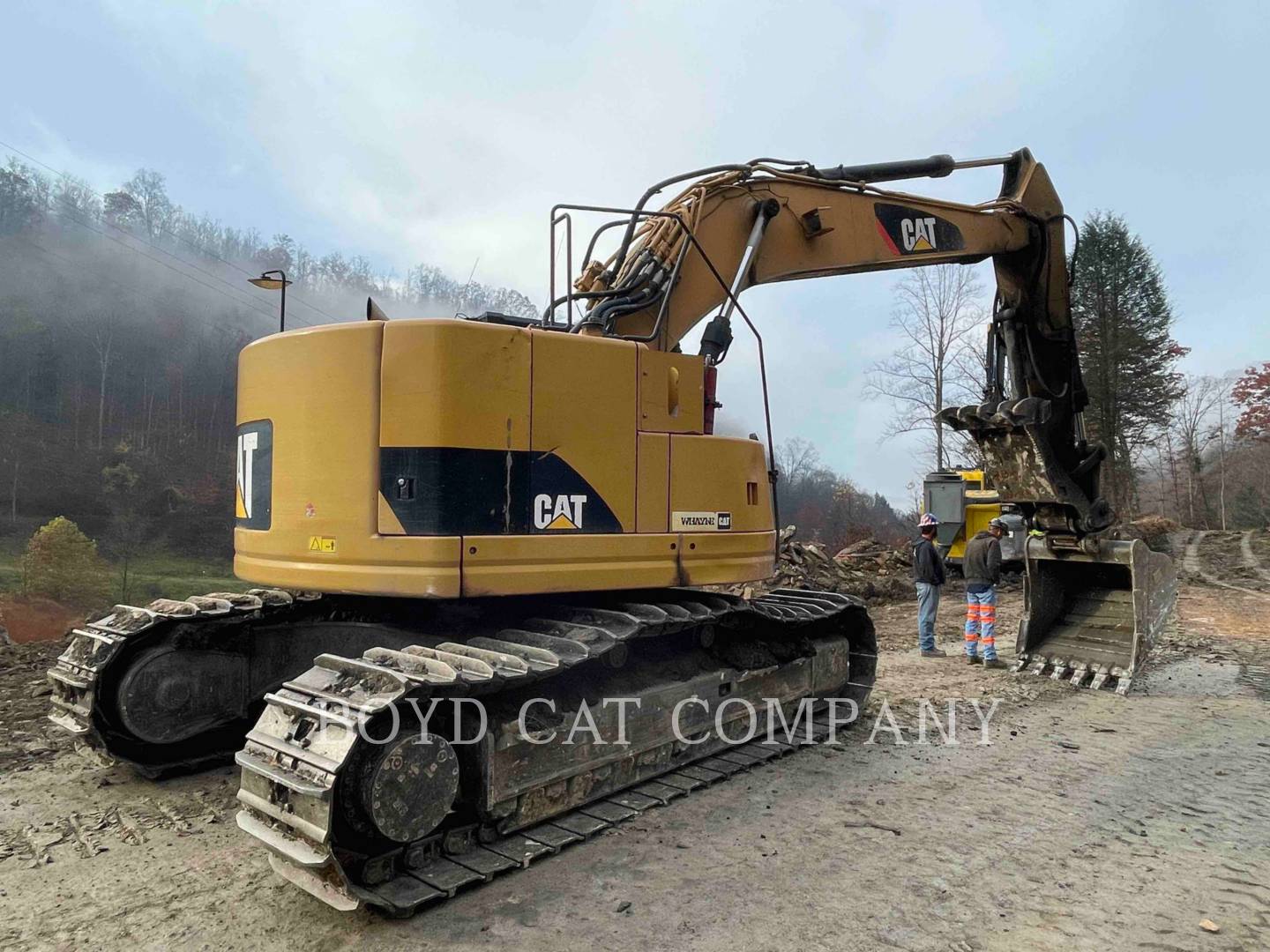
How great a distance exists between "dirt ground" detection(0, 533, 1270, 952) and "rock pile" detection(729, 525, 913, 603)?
7720 mm

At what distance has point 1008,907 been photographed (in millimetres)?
3451

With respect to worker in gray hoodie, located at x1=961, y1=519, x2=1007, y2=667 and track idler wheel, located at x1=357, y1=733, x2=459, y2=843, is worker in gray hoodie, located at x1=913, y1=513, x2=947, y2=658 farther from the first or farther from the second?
track idler wheel, located at x1=357, y1=733, x2=459, y2=843

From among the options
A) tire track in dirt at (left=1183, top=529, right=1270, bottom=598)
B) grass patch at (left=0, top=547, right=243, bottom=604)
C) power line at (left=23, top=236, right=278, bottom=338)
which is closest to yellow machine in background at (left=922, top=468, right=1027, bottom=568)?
tire track in dirt at (left=1183, top=529, right=1270, bottom=598)

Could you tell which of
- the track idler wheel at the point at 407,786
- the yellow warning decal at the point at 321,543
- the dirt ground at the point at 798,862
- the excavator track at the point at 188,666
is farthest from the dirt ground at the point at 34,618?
the track idler wheel at the point at 407,786

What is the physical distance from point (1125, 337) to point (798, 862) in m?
34.4

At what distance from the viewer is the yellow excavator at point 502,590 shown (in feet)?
11.3

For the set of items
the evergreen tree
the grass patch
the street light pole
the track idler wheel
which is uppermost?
the evergreen tree

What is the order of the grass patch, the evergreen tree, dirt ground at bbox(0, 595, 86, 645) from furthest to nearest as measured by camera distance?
the evergreen tree, the grass patch, dirt ground at bbox(0, 595, 86, 645)

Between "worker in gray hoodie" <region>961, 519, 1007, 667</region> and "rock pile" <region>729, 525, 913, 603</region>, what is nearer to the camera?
"worker in gray hoodie" <region>961, 519, 1007, 667</region>

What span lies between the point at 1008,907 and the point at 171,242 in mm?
53209

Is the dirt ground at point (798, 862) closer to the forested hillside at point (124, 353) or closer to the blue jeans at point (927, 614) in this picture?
the blue jeans at point (927, 614)

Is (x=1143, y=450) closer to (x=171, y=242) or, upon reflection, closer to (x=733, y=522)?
(x=733, y=522)

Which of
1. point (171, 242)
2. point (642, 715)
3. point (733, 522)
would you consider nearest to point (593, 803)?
point (642, 715)

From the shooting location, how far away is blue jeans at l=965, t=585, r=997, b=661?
866 cm
